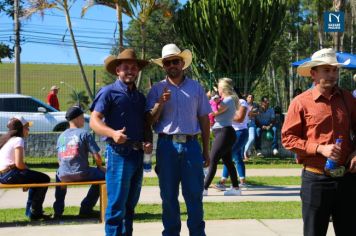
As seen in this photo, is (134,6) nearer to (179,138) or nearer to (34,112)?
(34,112)

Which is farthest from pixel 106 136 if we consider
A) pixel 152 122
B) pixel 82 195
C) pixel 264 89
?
pixel 264 89

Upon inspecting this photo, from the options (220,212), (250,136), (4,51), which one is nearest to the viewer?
(220,212)

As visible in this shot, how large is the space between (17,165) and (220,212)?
2713mm

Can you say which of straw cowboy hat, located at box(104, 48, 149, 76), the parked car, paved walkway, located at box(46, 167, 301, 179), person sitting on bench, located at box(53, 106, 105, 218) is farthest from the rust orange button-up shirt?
the parked car

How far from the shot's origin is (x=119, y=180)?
6035 mm

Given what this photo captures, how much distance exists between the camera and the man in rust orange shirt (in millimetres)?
4984

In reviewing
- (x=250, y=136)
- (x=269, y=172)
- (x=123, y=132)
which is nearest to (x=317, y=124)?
(x=123, y=132)

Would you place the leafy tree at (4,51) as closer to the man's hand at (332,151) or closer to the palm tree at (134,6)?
the palm tree at (134,6)

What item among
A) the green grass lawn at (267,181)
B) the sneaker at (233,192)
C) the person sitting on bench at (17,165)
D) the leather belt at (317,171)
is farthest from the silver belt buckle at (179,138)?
the green grass lawn at (267,181)

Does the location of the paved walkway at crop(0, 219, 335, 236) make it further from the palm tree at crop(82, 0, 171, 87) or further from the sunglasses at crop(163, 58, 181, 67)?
the palm tree at crop(82, 0, 171, 87)

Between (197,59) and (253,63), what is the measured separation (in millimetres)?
1616

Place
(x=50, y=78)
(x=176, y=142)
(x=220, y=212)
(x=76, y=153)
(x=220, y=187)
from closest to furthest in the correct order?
(x=176, y=142) → (x=76, y=153) → (x=220, y=212) → (x=220, y=187) → (x=50, y=78)

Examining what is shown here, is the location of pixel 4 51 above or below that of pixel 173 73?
above

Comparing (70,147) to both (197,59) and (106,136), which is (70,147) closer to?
(106,136)
